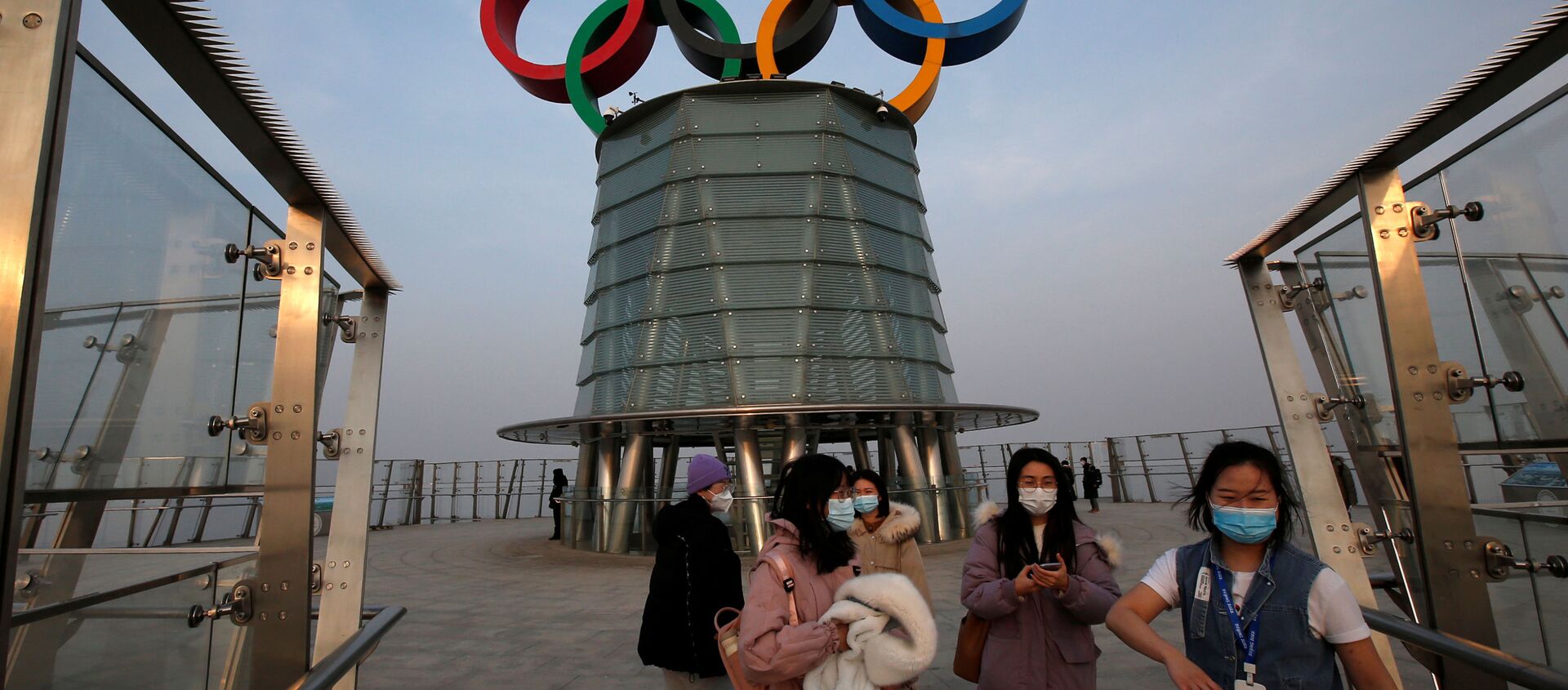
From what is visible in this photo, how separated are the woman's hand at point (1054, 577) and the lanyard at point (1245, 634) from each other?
608mm

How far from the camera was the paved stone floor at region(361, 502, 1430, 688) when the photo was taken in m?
5.25

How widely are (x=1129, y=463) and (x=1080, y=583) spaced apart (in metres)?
20.6

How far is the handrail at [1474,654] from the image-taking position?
6.79 ft

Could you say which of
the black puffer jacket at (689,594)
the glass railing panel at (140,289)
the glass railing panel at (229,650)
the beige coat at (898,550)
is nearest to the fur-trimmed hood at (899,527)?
the beige coat at (898,550)

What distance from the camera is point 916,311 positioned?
1345 cm

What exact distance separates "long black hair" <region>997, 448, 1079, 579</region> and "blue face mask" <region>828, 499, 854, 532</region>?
1.97 feet

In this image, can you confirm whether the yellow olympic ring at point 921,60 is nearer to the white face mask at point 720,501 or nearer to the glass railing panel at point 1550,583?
the white face mask at point 720,501

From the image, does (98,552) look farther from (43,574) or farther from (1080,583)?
(1080,583)

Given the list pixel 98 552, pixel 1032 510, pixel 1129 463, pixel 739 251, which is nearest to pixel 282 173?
pixel 98 552

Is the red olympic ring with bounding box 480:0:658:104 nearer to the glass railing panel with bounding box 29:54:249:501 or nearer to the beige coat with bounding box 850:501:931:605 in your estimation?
the beige coat with bounding box 850:501:931:605

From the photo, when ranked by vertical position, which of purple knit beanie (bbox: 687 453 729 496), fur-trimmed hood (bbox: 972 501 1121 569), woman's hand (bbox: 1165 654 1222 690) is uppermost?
purple knit beanie (bbox: 687 453 729 496)

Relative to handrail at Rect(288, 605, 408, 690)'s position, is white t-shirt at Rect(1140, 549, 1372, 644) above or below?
above

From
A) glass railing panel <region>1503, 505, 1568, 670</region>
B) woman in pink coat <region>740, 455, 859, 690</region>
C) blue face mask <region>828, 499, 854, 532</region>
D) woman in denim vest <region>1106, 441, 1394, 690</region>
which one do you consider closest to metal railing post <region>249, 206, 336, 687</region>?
woman in pink coat <region>740, 455, 859, 690</region>

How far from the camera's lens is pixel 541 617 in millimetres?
7320
